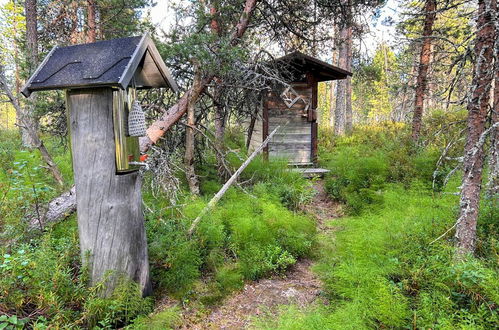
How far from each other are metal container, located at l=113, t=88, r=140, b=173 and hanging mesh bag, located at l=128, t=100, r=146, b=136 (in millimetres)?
39

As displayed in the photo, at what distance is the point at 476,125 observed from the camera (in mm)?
3461

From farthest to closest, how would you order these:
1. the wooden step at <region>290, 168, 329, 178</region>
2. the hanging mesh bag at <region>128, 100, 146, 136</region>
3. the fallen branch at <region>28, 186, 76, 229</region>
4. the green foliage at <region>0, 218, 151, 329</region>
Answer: the wooden step at <region>290, 168, 329, 178</region>
the fallen branch at <region>28, 186, 76, 229</region>
the hanging mesh bag at <region>128, 100, 146, 136</region>
the green foliage at <region>0, 218, 151, 329</region>

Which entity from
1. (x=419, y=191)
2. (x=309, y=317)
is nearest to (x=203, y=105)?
(x=419, y=191)

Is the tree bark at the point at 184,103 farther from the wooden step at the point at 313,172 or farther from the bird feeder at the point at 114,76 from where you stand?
the wooden step at the point at 313,172

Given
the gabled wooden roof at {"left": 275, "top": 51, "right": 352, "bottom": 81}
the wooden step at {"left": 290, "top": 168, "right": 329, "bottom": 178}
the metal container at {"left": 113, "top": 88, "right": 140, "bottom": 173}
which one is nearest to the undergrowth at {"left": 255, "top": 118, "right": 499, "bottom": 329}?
the metal container at {"left": 113, "top": 88, "right": 140, "bottom": 173}

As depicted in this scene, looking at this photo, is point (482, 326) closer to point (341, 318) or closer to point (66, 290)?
point (341, 318)

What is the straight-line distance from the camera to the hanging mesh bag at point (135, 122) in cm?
309

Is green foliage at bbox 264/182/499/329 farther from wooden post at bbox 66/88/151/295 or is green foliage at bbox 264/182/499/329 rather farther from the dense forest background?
wooden post at bbox 66/88/151/295

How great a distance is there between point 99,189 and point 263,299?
2406mm

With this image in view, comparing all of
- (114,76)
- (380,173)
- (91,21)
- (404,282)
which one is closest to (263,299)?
(404,282)

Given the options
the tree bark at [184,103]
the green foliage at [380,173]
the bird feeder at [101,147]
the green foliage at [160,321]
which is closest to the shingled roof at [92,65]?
the bird feeder at [101,147]

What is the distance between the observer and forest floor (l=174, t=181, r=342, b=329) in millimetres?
3352

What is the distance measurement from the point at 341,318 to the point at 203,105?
5847mm

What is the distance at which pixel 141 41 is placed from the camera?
300 centimetres
